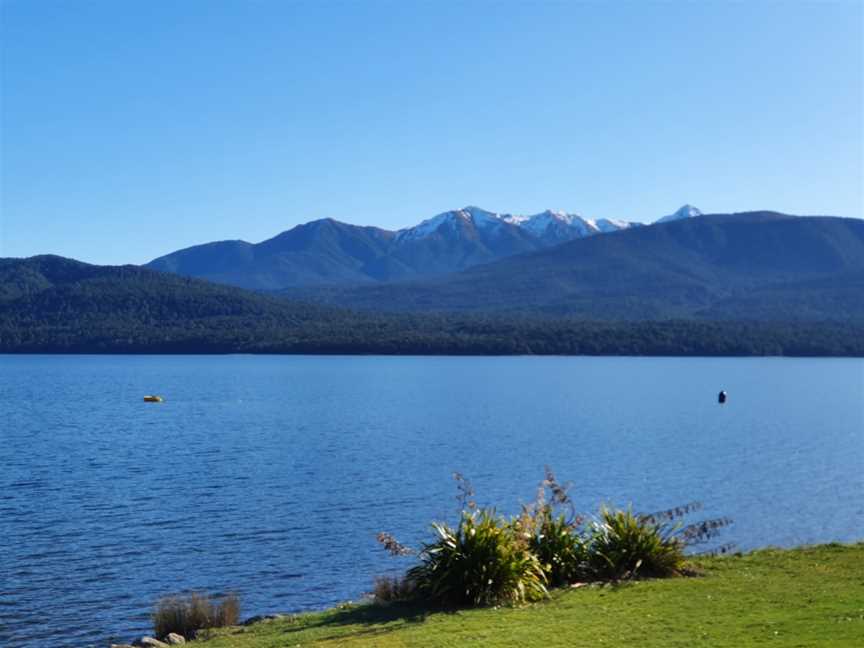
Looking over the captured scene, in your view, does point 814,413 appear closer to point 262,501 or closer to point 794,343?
point 262,501

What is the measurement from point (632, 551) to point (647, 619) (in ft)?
12.0

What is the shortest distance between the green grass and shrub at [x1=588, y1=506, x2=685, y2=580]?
1.98ft

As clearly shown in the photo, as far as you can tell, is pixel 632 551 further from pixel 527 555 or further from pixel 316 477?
pixel 316 477

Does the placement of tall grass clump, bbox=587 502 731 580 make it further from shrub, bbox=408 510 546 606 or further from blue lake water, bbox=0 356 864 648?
blue lake water, bbox=0 356 864 648

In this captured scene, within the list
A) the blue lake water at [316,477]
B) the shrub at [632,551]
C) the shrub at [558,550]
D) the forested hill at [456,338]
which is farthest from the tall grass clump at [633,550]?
the forested hill at [456,338]

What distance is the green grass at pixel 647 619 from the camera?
12125mm

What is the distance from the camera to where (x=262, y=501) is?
34.2 m

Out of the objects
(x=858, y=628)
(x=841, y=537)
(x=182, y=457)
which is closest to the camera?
(x=858, y=628)

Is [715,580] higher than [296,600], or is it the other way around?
[715,580]

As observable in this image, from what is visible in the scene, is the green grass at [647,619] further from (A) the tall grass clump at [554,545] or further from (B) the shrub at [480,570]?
(A) the tall grass clump at [554,545]

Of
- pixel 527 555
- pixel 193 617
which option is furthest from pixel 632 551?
pixel 193 617

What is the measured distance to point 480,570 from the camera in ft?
49.8

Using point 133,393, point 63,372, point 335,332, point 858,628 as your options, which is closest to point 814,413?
point 133,393

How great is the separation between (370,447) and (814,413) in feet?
130
